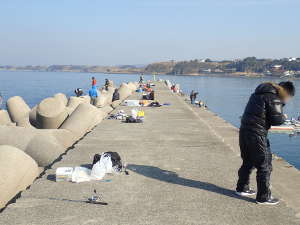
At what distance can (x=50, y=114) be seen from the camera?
1157 cm

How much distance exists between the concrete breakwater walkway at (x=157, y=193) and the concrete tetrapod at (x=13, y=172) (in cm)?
36

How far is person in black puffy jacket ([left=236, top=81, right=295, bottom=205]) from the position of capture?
14.6 ft

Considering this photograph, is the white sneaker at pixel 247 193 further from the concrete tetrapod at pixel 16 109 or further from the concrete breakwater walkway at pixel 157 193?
the concrete tetrapod at pixel 16 109

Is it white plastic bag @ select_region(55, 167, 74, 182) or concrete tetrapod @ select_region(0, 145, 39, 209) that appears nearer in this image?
concrete tetrapod @ select_region(0, 145, 39, 209)

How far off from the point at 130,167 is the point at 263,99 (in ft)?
8.30

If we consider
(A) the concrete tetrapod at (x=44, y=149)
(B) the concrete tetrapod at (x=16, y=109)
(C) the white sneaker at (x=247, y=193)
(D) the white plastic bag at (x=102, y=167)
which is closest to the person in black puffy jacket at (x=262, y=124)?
(C) the white sneaker at (x=247, y=193)

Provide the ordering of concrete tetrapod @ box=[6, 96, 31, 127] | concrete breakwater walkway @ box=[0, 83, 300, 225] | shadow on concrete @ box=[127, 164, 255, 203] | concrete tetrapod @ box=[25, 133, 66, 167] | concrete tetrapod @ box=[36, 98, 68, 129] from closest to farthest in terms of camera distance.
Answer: concrete breakwater walkway @ box=[0, 83, 300, 225]
shadow on concrete @ box=[127, 164, 255, 203]
concrete tetrapod @ box=[25, 133, 66, 167]
concrete tetrapod @ box=[36, 98, 68, 129]
concrete tetrapod @ box=[6, 96, 31, 127]

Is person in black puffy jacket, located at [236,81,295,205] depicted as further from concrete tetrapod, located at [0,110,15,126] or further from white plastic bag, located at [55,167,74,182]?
concrete tetrapod, located at [0,110,15,126]

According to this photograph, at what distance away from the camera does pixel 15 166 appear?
548 centimetres

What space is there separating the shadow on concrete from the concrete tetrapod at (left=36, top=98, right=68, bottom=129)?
5980mm

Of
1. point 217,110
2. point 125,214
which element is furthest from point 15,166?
point 217,110

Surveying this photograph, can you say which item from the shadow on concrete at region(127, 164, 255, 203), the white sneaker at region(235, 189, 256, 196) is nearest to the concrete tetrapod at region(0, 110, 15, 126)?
the shadow on concrete at region(127, 164, 255, 203)

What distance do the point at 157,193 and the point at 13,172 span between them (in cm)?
205

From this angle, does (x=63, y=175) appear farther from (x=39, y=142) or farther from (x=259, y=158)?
(x=259, y=158)
